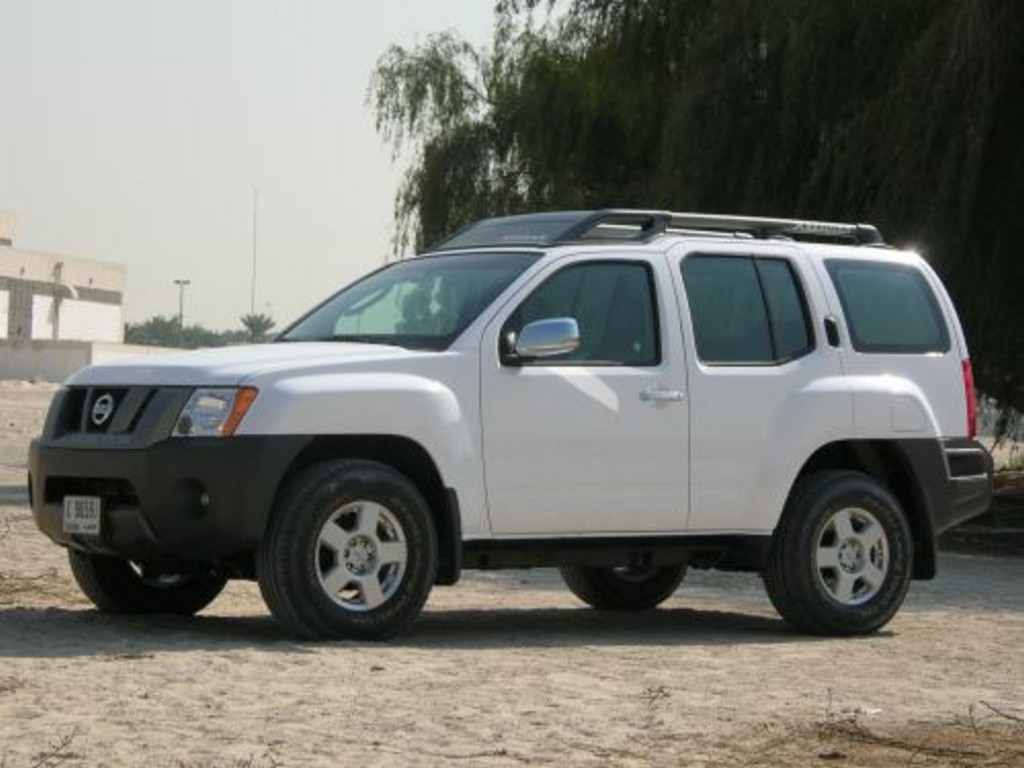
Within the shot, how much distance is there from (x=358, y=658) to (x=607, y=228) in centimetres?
312

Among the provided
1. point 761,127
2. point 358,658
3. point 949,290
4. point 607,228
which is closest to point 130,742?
point 358,658

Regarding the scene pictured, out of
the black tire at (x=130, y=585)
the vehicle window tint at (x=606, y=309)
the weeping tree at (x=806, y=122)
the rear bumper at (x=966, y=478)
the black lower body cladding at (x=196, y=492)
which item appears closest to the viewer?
the black lower body cladding at (x=196, y=492)

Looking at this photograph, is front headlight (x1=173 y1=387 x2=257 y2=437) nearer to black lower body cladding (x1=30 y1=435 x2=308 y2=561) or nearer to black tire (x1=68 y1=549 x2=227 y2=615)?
black lower body cladding (x1=30 y1=435 x2=308 y2=561)

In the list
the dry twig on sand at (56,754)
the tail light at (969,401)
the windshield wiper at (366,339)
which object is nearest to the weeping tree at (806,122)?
the tail light at (969,401)

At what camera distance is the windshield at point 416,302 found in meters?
11.6

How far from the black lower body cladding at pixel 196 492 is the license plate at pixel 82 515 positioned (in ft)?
0.38

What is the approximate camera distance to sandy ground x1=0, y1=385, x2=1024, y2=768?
8031 mm

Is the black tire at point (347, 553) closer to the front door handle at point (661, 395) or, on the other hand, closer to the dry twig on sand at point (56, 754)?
the front door handle at point (661, 395)

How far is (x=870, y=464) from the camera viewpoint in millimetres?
12953

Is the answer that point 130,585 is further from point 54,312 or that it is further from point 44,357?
point 54,312

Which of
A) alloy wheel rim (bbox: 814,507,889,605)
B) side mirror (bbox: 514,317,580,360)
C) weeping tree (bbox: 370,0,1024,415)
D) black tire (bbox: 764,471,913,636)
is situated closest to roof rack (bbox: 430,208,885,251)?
side mirror (bbox: 514,317,580,360)

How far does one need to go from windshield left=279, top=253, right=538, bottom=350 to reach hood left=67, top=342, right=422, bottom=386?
0.75 feet

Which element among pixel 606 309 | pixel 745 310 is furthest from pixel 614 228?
pixel 745 310

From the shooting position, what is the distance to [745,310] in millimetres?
12484
